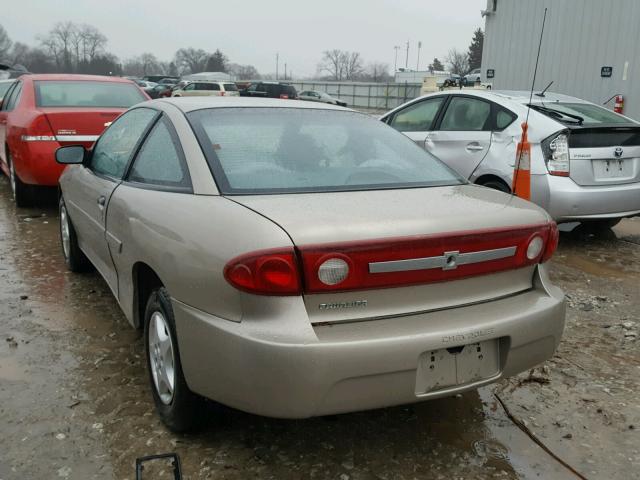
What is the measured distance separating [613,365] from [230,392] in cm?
229

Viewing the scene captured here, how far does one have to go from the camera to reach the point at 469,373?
7.66 feet

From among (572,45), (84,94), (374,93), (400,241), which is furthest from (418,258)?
(374,93)

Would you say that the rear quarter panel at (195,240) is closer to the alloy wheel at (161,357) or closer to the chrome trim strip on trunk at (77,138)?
the alloy wheel at (161,357)

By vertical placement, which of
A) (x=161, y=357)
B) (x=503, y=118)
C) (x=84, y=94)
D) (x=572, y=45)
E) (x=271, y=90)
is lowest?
(x=161, y=357)

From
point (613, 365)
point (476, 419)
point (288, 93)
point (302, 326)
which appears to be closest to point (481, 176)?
point (613, 365)

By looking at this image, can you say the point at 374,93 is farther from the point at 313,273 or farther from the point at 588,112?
the point at 313,273

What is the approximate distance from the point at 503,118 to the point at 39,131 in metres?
4.52

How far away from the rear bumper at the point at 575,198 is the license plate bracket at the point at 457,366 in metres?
3.25

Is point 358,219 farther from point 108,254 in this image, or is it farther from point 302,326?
point 108,254

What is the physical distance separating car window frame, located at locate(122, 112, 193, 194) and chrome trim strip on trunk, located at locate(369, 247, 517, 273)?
2.97ft

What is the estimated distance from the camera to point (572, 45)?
12.1m

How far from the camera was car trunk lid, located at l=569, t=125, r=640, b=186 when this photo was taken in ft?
17.7

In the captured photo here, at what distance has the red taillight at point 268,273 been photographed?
2.06 m

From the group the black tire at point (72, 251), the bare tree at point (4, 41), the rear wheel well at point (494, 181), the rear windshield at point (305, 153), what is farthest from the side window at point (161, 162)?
the bare tree at point (4, 41)
